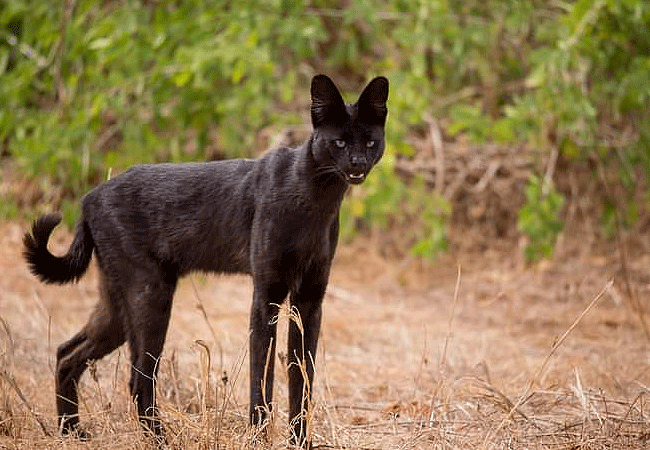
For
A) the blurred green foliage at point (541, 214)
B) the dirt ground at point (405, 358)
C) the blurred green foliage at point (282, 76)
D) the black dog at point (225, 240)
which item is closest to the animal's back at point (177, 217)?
the black dog at point (225, 240)

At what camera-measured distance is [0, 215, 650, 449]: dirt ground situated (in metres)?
3.59

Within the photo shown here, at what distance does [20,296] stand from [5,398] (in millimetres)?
2967

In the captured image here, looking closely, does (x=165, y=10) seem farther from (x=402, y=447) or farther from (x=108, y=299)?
(x=402, y=447)

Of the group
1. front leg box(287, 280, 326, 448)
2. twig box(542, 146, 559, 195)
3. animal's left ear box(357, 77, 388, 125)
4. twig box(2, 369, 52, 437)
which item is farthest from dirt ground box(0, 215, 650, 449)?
twig box(542, 146, 559, 195)

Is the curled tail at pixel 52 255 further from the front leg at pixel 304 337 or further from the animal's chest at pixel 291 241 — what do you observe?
the front leg at pixel 304 337

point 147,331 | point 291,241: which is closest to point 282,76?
point 147,331

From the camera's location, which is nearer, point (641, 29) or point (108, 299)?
point (108, 299)

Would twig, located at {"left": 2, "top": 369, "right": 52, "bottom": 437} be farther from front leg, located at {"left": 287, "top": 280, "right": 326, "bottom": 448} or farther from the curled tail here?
front leg, located at {"left": 287, "top": 280, "right": 326, "bottom": 448}

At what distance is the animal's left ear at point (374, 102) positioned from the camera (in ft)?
11.5

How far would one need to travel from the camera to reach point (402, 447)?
348 cm

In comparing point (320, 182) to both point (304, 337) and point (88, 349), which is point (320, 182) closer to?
point (304, 337)

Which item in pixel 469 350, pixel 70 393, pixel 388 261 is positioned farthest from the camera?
pixel 388 261

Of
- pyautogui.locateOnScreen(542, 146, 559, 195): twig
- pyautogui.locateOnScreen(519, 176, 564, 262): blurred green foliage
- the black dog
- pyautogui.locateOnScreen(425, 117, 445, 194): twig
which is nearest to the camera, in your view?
the black dog

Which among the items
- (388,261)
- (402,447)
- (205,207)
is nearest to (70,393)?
(205,207)
